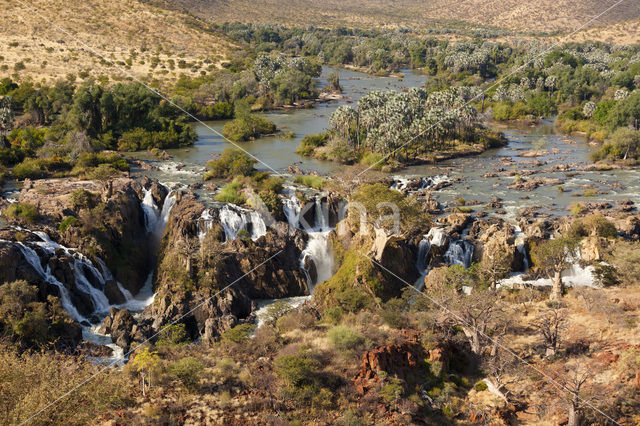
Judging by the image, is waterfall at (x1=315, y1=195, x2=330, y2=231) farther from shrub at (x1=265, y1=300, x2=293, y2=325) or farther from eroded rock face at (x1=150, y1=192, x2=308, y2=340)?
shrub at (x1=265, y1=300, x2=293, y2=325)

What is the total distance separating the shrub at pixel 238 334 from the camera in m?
29.5

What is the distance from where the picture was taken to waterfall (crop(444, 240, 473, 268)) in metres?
43.4

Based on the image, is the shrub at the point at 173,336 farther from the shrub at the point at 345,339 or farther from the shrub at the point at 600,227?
the shrub at the point at 600,227

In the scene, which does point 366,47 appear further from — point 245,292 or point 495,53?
point 245,292

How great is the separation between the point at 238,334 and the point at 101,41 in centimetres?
11207

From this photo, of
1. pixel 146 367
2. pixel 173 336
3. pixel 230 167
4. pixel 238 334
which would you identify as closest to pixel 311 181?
pixel 230 167

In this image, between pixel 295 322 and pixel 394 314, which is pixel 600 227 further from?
pixel 295 322

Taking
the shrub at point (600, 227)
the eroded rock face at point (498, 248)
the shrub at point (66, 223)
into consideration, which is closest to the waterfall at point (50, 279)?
the shrub at point (66, 223)

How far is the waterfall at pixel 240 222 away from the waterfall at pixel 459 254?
15.1m

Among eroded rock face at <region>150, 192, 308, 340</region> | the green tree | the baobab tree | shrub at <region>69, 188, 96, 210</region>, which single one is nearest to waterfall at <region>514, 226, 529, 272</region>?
the baobab tree

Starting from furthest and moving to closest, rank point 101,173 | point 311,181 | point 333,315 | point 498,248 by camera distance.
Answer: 1. point 311,181
2. point 101,173
3. point 498,248
4. point 333,315

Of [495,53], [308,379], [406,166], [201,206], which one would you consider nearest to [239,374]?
[308,379]

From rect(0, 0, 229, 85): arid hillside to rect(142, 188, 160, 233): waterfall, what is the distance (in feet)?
205

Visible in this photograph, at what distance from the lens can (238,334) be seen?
1181 inches
